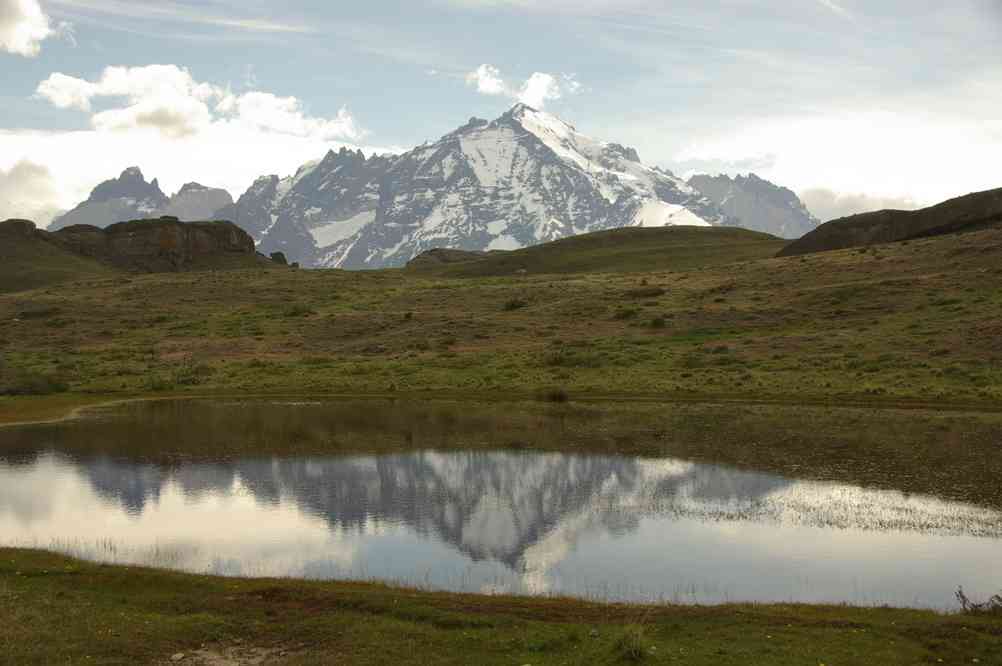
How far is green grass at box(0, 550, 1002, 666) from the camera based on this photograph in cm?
1917

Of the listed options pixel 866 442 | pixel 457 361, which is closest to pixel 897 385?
pixel 866 442

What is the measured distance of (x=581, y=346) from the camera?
88500 mm

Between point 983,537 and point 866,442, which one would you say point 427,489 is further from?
point 866,442

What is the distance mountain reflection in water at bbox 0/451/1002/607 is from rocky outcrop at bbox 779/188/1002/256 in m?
97.6

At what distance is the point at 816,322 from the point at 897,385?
81.1 ft

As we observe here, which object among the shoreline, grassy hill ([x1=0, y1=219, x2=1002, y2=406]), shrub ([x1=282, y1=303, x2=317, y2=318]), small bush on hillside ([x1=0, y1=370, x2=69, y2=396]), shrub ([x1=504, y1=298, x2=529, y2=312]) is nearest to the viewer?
the shoreline

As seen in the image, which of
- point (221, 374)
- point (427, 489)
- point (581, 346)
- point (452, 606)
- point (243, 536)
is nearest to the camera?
point (452, 606)

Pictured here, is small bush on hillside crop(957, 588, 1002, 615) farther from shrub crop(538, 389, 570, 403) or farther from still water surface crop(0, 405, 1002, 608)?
shrub crop(538, 389, 570, 403)

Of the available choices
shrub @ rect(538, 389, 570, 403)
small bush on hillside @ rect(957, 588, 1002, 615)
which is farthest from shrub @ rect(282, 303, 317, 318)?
small bush on hillside @ rect(957, 588, 1002, 615)

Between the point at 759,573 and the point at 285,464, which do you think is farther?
the point at 285,464

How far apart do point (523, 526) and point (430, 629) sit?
11225mm

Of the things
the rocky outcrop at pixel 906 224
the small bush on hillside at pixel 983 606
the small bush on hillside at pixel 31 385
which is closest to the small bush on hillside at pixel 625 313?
the rocky outcrop at pixel 906 224

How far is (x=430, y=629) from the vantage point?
21.0 meters

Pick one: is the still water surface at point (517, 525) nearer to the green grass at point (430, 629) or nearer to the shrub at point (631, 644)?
the green grass at point (430, 629)
